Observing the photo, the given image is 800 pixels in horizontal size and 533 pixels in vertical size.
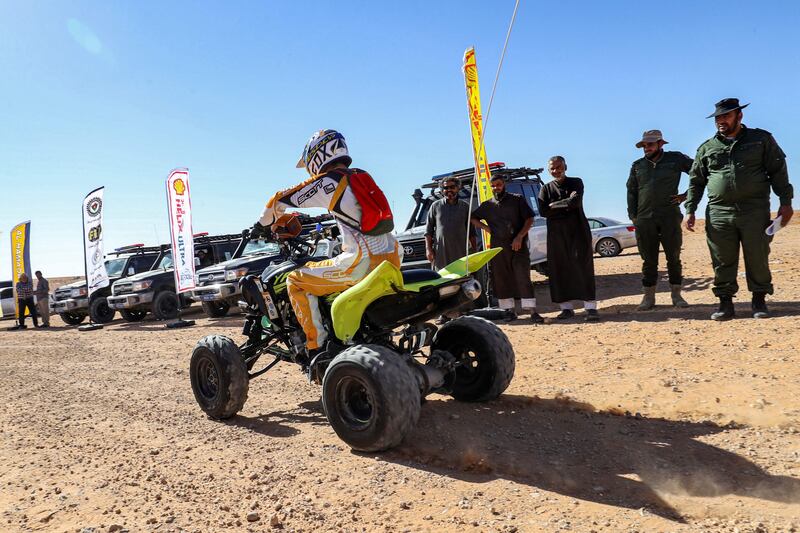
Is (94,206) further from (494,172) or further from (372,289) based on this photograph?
(372,289)

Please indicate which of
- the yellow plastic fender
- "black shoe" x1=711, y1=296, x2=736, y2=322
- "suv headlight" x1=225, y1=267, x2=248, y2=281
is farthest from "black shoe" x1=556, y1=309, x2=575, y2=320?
"suv headlight" x1=225, y1=267, x2=248, y2=281

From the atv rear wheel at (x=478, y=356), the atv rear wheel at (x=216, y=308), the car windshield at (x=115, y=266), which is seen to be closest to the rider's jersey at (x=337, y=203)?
the atv rear wheel at (x=478, y=356)

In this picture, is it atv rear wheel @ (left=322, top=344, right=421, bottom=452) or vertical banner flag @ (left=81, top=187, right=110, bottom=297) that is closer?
atv rear wheel @ (left=322, top=344, right=421, bottom=452)

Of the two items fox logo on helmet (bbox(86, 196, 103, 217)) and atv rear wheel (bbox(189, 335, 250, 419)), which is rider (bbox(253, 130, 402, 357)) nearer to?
atv rear wheel (bbox(189, 335, 250, 419))

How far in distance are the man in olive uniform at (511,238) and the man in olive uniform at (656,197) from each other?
139cm

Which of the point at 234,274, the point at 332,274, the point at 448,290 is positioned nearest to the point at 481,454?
the point at 448,290

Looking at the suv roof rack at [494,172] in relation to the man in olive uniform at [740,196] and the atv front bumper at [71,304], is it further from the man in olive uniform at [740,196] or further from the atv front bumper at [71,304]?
the atv front bumper at [71,304]

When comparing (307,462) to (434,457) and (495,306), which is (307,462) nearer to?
(434,457)

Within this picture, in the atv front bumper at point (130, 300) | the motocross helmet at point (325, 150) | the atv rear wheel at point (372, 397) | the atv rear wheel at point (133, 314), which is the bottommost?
the atv rear wheel at point (372, 397)

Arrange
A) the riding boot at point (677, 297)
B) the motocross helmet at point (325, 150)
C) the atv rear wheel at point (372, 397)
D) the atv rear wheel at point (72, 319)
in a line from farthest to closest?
the atv rear wheel at point (72, 319) → the riding boot at point (677, 297) → the motocross helmet at point (325, 150) → the atv rear wheel at point (372, 397)

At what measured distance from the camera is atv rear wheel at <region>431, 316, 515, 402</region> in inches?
176

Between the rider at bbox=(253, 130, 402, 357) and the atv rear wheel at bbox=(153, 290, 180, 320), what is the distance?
490 inches

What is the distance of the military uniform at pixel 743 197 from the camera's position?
21.2 ft

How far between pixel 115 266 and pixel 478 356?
1582cm
